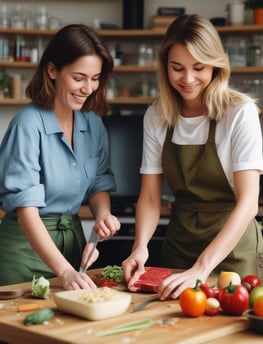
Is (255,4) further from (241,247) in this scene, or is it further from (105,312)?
(105,312)

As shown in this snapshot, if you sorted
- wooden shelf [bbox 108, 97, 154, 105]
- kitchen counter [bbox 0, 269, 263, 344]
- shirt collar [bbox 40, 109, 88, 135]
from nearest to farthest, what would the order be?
kitchen counter [bbox 0, 269, 263, 344] < shirt collar [bbox 40, 109, 88, 135] < wooden shelf [bbox 108, 97, 154, 105]

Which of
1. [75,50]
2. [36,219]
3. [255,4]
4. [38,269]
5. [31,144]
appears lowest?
[38,269]

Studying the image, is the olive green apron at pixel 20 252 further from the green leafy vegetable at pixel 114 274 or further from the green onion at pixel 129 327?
the green onion at pixel 129 327

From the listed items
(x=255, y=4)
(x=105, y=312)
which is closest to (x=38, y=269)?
(x=105, y=312)

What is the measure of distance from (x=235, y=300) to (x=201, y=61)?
0.85m

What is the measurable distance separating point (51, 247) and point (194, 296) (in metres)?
0.60

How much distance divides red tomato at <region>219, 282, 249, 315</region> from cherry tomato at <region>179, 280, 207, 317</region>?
7 cm

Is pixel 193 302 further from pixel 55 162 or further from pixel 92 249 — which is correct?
pixel 55 162

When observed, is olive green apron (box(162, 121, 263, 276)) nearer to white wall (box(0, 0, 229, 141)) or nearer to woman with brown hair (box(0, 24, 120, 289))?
woman with brown hair (box(0, 24, 120, 289))

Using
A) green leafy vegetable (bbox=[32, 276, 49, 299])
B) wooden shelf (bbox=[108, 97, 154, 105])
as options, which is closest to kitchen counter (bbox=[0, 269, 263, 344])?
green leafy vegetable (bbox=[32, 276, 49, 299])

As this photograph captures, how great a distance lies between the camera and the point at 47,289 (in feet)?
7.04

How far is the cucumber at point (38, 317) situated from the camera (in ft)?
6.03

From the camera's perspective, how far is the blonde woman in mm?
2410

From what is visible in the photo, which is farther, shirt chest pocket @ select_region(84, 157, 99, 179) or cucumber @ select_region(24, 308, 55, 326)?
shirt chest pocket @ select_region(84, 157, 99, 179)
